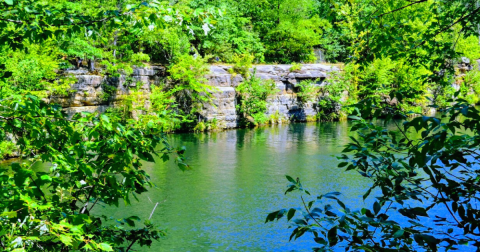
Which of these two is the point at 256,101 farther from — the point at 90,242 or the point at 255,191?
the point at 90,242

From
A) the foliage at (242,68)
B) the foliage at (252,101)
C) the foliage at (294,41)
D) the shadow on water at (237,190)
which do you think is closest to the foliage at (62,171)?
the shadow on water at (237,190)

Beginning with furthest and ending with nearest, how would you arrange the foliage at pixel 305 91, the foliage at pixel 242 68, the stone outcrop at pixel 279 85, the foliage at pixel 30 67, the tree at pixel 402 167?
the foliage at pixel 305 91 < the foliage at pixel 242 68 < the stone outcrop at pixel 279 85 < the foliage at pixel 30 67 < the tree at pixel 402 167

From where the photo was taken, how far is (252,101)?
969 inches

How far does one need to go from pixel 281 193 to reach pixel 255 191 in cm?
67

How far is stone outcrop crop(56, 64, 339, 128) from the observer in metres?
19.5

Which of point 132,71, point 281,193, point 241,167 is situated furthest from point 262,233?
point 132,71

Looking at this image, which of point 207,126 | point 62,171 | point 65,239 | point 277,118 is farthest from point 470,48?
point 65,239

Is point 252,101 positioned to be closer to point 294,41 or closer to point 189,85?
point 189,85

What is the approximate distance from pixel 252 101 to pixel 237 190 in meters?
14.1

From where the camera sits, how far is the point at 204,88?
2259cm

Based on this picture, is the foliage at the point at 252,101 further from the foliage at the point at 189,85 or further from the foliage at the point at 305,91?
the foliage at the point at 305,91

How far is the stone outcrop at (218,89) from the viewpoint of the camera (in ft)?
63.8

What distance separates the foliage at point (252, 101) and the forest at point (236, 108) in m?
0.08

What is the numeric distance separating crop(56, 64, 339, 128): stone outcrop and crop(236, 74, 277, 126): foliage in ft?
1.67
